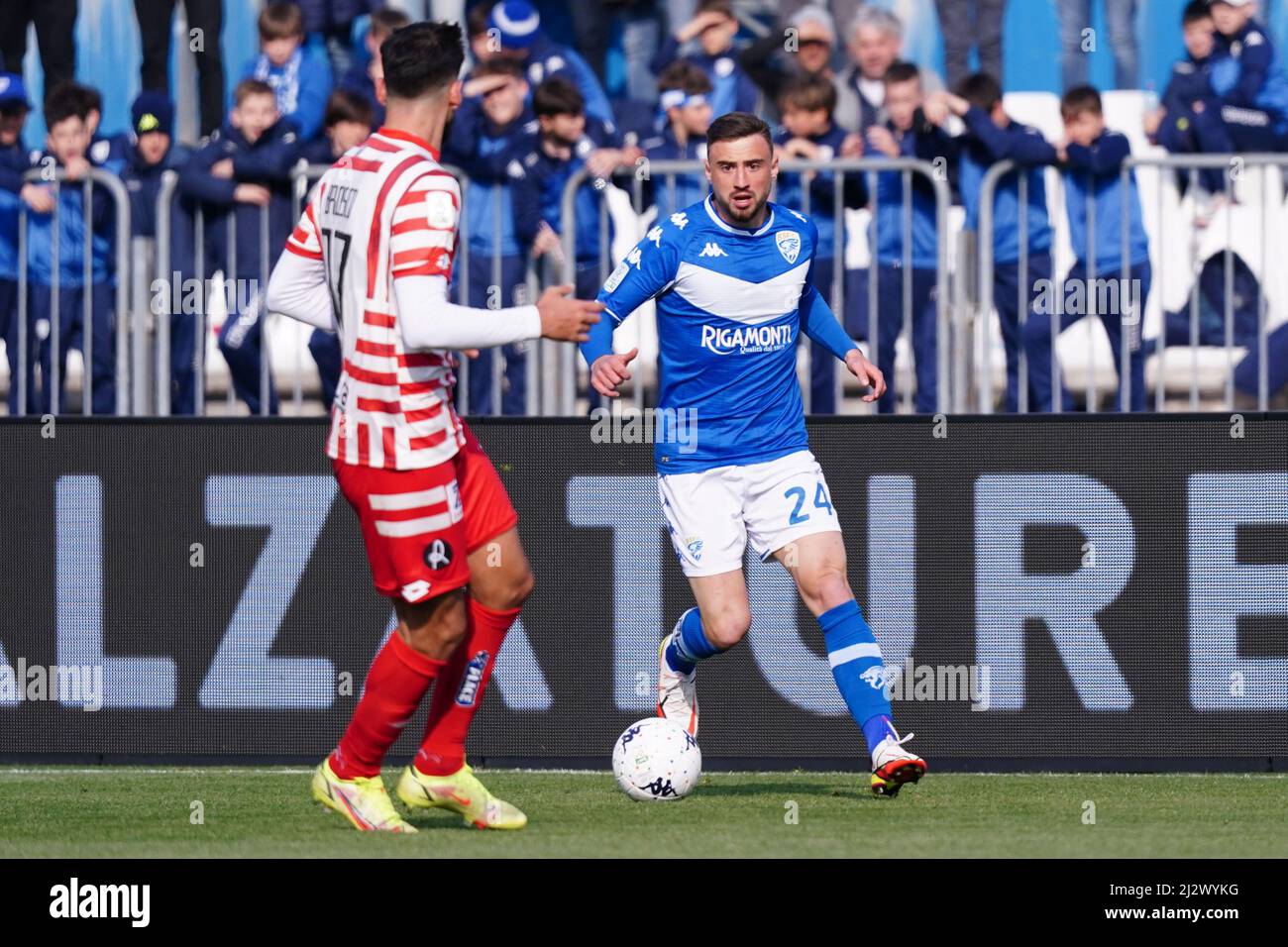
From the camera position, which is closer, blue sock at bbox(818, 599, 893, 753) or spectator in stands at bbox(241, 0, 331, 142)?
blue sock at bbox(818, 599, 893, 753)

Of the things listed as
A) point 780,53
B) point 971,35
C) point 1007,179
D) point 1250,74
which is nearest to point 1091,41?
point 971,35

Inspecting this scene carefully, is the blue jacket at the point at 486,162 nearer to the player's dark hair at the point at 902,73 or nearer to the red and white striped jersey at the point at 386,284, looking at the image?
the player's dark hair at the point at 902,73

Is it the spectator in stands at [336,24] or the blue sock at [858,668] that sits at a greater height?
the spectator in stands at [336,24]

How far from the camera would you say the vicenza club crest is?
877cm

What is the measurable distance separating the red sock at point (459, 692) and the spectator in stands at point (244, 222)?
3.95 meters

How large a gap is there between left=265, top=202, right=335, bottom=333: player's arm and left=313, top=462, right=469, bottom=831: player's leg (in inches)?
21.4

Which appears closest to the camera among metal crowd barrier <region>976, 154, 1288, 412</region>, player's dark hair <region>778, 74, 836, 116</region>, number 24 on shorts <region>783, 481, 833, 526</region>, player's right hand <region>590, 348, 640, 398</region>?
player's right hand <region>590, 348, 640, 398</region>

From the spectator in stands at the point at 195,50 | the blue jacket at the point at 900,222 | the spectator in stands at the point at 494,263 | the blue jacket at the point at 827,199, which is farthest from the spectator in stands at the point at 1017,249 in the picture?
the spectator in stands at the point at 195,50

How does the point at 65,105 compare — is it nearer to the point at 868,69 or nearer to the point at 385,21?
the point at 385,21

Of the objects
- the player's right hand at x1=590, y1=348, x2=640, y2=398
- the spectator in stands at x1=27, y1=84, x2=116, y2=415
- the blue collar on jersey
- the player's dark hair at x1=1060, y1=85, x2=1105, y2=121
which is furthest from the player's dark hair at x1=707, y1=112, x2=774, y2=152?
the spectator in stands at x1=27, y1=84, x2=116, y2=415

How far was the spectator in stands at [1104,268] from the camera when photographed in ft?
35.8

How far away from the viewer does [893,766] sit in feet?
26.5

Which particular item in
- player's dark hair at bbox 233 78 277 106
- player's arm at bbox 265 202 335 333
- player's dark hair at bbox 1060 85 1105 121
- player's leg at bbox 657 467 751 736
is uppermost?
player's dark hair at bbox 233 78 277 106

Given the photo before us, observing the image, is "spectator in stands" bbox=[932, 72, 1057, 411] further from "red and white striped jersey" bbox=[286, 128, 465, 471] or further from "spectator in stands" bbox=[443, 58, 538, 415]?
"red and white striped jersey" bbox=[286, 128, 465, 471]
